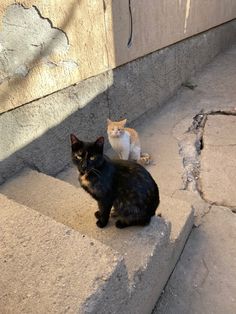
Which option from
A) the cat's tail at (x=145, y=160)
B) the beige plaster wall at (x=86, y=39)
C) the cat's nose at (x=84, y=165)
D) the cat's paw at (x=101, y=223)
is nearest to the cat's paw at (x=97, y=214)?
the cat's paw at (x=101, y=223)

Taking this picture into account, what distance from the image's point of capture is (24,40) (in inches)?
87.4

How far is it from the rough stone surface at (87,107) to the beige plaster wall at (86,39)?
0.10 m

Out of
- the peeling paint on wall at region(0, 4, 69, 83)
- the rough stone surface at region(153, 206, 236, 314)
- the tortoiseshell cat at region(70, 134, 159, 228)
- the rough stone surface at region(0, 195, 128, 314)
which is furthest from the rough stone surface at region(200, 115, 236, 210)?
the peeling paint on wall at region(0, 4, 69, 83)

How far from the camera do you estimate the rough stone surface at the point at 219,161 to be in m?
2.72

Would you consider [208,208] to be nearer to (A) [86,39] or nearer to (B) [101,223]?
(B) [101,223]

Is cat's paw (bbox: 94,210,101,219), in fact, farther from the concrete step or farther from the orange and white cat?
the orange and white cat

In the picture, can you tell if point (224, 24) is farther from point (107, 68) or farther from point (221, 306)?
point (221, 306)

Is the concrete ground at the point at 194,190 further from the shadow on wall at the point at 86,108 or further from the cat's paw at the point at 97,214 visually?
the shadow on wall at the point at 86,108

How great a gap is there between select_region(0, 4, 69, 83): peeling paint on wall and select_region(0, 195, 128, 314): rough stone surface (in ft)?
3.89

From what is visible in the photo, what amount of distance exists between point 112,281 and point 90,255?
0.15 m

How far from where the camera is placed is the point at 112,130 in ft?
9.08

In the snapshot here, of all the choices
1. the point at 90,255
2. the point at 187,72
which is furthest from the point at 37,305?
the point at 187,72

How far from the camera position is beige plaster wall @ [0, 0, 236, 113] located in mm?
2258

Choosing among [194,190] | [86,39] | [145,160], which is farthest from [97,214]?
[86,39]
